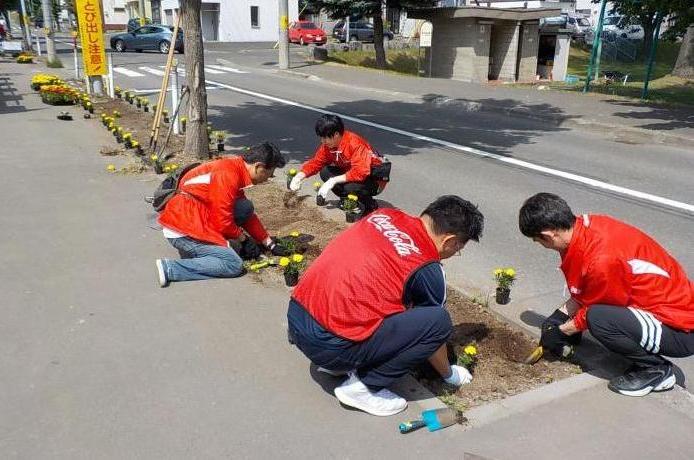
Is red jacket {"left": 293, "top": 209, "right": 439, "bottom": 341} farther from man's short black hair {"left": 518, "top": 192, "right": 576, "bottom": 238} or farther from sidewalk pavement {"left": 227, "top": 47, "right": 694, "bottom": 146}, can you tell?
sidewalk pavement {"left": 227, "top": 47, "right": 694, "bottom": 146}

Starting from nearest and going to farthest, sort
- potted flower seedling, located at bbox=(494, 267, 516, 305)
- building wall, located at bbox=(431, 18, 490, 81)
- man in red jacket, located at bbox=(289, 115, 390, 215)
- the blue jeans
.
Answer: potted flower seedling, located at bbox=(494, 267, 516, 305) < the blue jeans < man in red jacket, located at bbox=(289, 115, 390, 215) < building wall, located at bbox=(431, 18, 490, 81)

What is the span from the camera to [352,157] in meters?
6.07

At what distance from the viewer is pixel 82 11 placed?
13.8m

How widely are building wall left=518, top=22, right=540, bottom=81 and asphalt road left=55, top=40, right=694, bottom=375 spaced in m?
8.20

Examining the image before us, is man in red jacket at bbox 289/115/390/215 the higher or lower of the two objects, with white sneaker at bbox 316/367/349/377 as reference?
higher

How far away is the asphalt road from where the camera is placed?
539 cm

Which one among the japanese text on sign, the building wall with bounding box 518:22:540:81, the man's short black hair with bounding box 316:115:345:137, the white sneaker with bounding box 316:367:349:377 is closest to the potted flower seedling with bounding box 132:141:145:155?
the man's short black hair with bounding box 316:115:345:137

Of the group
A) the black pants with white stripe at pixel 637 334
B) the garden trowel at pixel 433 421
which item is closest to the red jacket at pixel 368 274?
the garden trowel at pixel 433 421

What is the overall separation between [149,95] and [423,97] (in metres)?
7.83

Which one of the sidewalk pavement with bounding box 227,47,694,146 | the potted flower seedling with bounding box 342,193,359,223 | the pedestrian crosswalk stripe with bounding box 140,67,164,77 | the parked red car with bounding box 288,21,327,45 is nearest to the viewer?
the potted flower seedling with bounding box 342,193,359,223

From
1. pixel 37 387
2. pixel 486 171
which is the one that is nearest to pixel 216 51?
pixel 486 171

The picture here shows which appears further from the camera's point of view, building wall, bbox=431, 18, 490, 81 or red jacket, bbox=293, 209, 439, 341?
building wall, bbox=431, 18, 490, 81

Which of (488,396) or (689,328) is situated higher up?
(689,328)

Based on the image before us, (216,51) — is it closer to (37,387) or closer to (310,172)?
(310,172)
